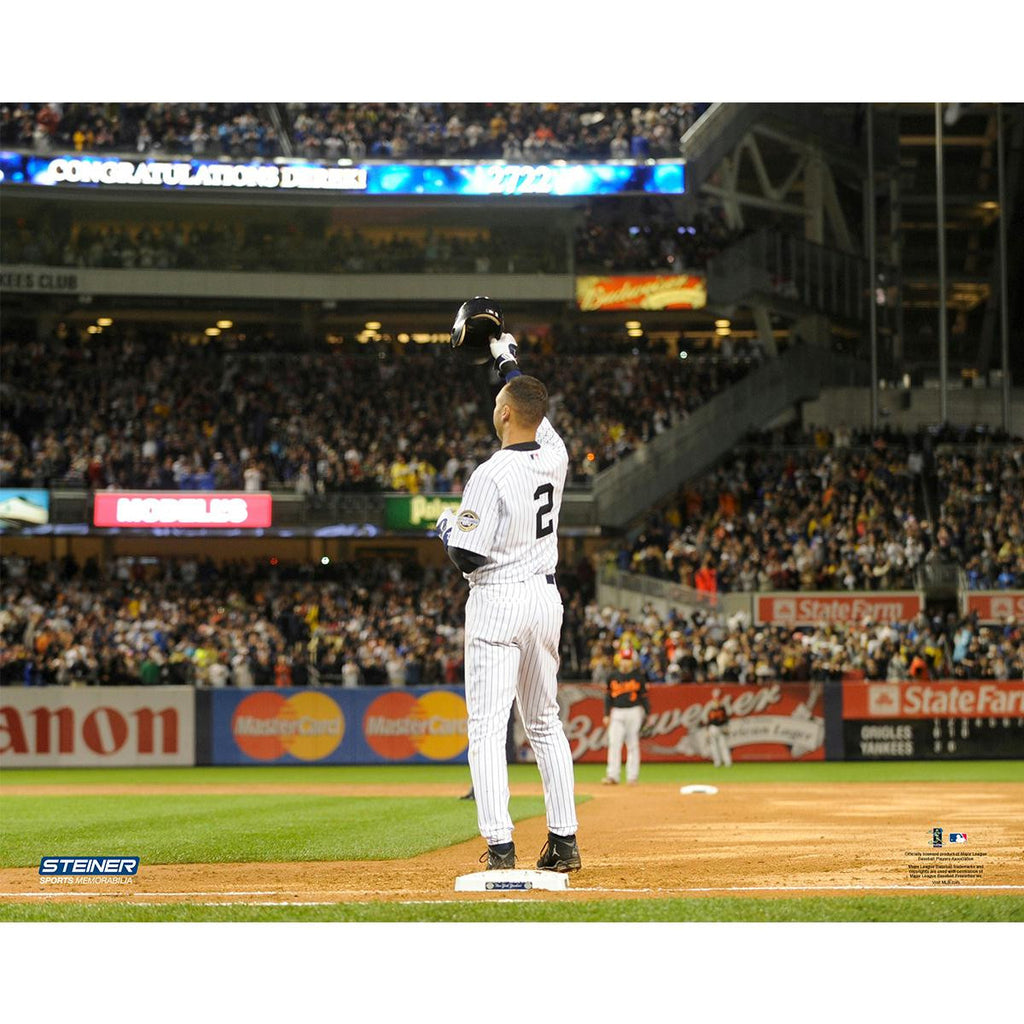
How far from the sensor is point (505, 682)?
6.94 metres

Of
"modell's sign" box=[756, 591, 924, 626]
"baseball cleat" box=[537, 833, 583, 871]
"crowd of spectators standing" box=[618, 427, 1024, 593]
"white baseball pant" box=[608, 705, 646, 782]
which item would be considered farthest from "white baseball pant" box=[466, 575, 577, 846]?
"crowd of spectators standing" box=[618, 427, 1024, 593]

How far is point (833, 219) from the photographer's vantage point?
1443 inches

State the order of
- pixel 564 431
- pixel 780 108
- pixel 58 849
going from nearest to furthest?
pixel 58 849, pixel 564 431, pixel 780 108

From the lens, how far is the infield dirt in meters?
7.04

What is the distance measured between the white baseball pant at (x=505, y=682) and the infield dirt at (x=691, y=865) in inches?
18.9

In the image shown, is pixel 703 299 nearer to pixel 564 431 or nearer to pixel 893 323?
pixel 564 431

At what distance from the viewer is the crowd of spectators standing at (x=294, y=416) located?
1112 inches

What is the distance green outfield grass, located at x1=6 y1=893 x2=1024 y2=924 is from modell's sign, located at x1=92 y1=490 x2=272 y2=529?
21901 millimetres

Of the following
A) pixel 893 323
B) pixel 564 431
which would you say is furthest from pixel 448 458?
pixel 893 323

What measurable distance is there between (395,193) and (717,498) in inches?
345

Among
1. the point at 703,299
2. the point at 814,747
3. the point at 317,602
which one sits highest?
A: the point at 703,299

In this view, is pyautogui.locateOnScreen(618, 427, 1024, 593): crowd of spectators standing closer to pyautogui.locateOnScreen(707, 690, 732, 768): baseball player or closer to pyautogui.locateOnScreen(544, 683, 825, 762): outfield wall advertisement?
pyautogui.locateOnScreen(544, 683, 825, 762): outfield wall advertisement

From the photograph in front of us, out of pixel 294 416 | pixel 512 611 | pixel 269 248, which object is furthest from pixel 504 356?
pixel 269 248

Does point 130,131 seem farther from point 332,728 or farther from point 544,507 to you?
point 544,507
